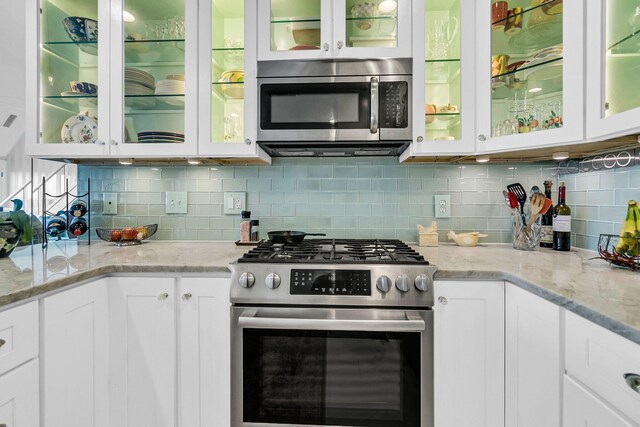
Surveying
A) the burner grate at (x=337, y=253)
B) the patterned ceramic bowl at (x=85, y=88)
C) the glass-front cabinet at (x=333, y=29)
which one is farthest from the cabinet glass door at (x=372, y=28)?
the patterned ceramic bowl at (x=85, y=88)

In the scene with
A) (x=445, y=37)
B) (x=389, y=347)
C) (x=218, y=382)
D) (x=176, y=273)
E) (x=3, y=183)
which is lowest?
(x=218, y=382)

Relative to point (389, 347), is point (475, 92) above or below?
above

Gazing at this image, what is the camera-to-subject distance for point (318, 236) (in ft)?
6.64

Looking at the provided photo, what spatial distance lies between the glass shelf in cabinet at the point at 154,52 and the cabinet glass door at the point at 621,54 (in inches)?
72.6

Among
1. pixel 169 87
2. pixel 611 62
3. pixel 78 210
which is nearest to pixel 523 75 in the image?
pixel 611 62

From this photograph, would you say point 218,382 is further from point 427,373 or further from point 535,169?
point 535,169

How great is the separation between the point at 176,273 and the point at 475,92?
1.61 meters

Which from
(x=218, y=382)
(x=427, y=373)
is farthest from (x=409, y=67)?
(x=218, y=382)

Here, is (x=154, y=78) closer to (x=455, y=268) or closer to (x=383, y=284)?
(x=383, y=284)

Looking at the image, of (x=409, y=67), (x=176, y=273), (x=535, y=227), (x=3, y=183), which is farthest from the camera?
(x=3, y=183)

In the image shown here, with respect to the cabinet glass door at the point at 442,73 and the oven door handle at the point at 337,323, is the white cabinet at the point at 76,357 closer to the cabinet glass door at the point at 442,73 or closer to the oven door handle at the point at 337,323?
the oven door handle at the point at 337,323

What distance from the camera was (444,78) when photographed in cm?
169

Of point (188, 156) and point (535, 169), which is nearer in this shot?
point (188, 156)

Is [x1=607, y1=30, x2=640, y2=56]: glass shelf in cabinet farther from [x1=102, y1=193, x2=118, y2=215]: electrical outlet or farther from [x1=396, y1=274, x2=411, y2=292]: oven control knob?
[x1=102, y1=193, x2=118, y2=215]: electrical outlet
